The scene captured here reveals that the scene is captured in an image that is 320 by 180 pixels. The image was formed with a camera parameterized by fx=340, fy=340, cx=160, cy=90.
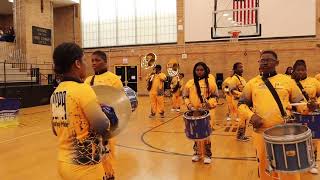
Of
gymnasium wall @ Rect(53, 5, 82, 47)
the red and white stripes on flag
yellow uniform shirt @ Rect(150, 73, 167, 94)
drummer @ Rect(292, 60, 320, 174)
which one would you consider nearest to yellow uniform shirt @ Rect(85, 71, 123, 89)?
drummer @ Rect(292, 60, 320, 174)

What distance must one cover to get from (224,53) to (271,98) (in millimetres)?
19085

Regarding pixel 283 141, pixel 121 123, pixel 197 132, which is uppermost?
pixel 121 123

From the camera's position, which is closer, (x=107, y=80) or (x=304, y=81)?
(x=107, y=80)

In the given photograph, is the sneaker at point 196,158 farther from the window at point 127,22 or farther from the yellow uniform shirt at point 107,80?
the window at point 127,22

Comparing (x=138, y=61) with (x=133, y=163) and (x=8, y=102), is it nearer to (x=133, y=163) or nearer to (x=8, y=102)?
(x=8, y=102)

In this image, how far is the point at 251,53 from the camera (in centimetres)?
2198

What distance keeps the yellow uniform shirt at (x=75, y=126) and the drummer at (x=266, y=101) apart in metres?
2.06

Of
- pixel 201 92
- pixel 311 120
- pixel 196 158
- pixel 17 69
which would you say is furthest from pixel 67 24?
pixel 311 120

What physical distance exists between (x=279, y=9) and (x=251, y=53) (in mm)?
3157

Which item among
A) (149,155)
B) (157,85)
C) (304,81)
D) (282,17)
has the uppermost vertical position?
(282,17)

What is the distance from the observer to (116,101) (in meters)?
3.07

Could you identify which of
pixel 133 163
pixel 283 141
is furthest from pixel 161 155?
pixel 283 141

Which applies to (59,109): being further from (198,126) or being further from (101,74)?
(198,126)

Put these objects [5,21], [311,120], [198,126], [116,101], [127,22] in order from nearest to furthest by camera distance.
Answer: [116,101] < [311,120] < [198,126] < [127,22] < [5,21]
